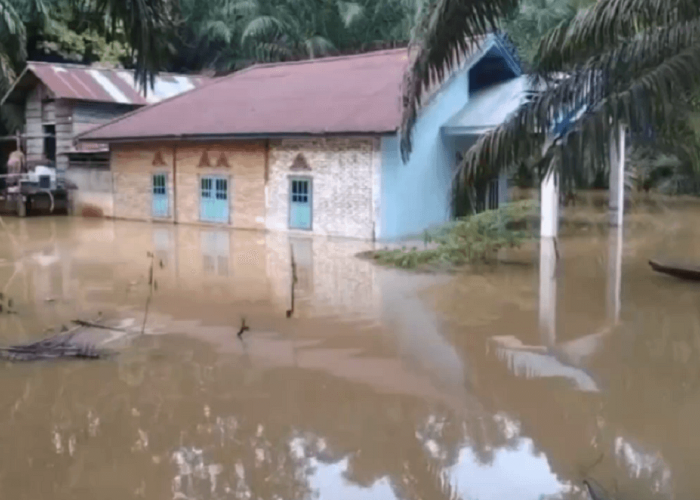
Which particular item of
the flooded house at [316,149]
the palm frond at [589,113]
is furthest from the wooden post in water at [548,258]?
the flooded house at [316,149]

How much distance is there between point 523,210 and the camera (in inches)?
623

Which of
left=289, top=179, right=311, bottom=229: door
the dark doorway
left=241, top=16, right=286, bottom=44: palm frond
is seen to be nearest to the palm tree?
left=289, top=179, right=311, bottom=229: door

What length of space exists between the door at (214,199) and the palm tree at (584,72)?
1370 centimetres

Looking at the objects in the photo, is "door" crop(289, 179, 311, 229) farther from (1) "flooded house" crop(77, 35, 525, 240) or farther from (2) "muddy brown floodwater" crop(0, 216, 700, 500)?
(2) "muddy brown floodwater" crop(0, 216, 700, 500)

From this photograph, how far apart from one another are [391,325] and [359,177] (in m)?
8.28

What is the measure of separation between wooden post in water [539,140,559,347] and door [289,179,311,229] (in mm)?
5320

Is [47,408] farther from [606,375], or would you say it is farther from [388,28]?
[388,28]

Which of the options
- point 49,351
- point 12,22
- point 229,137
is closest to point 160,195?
point 229,137

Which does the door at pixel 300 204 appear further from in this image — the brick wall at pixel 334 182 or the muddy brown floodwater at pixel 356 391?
the muddy brown floodwater at pixel 356 391

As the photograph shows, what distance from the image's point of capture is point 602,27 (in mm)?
7566

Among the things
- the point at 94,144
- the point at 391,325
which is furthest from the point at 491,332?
the point at 94,144

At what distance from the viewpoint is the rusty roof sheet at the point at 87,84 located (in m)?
24.5

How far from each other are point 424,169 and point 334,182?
2.16 metres

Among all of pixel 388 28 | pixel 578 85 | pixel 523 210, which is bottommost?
pixel 523 210
